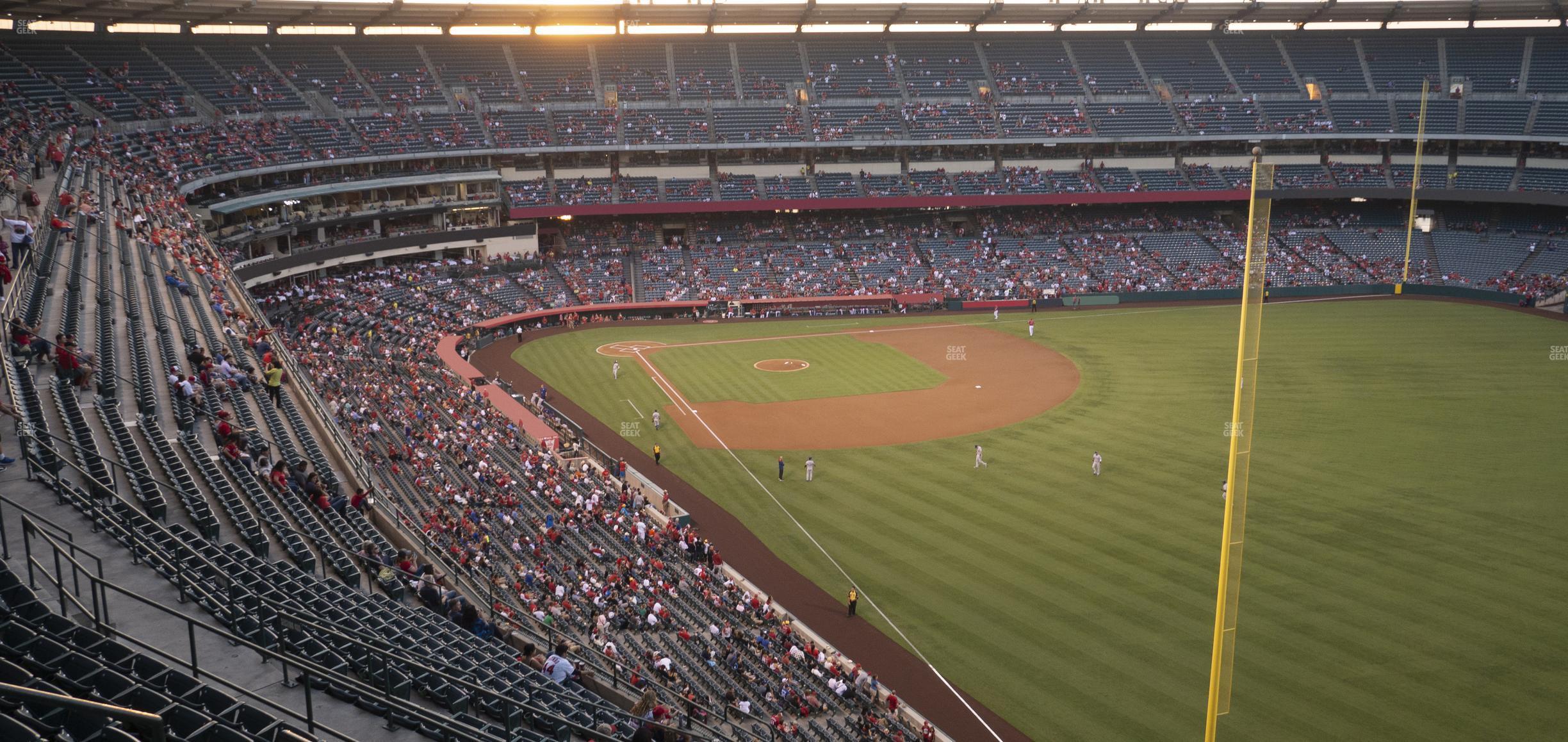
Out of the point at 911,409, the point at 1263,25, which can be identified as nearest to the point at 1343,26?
the point at 1263,25

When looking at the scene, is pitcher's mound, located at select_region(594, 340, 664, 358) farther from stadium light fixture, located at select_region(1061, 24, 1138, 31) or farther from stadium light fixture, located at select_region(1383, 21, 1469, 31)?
stadium light fixture, located at select_region(1383, 21, 1469, 31)

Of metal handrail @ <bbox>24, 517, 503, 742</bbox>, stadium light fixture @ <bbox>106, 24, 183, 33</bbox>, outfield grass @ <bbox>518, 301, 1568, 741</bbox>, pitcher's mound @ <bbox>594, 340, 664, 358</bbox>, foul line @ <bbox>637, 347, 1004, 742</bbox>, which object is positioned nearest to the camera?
metal handrail @ <bbox>24, 517, 503, 742</bbox>

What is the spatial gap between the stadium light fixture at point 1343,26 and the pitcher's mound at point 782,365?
5071cm

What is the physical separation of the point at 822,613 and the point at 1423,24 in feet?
244

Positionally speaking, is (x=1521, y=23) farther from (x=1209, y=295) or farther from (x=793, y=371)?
(x=793, y=371)

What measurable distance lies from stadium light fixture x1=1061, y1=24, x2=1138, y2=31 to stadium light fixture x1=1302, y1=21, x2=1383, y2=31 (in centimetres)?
1259

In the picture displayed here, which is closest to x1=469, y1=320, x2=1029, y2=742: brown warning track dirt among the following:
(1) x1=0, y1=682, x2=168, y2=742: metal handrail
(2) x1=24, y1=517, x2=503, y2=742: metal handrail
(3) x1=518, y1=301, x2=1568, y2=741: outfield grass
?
(3) x1=518, y1=301, x2=1568, y2=741: outfield grass

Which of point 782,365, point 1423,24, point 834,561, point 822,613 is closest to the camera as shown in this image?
point 822,613

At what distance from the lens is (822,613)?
23469 millimetres

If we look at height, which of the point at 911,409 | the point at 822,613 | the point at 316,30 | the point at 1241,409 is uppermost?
the point at 316,30

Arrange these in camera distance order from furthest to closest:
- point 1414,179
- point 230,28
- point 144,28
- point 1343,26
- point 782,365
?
point 1343,26, point 1414,179, point 230,28, point 144,28, point 782,365

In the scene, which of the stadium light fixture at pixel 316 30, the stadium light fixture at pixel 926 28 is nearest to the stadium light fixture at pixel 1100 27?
the stadium light fixture at pixel 926 28

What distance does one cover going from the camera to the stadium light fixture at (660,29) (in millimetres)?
70750

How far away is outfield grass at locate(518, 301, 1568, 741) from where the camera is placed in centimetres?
1925
